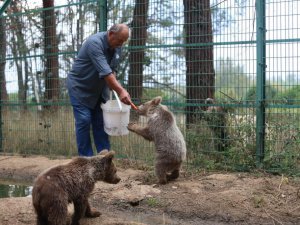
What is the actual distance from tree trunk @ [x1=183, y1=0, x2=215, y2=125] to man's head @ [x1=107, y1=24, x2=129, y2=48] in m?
2.22

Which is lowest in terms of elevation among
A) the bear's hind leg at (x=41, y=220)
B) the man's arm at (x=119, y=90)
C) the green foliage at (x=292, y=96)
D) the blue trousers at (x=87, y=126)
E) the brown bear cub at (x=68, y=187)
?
the bear's hind leg at (x=41, y=220)

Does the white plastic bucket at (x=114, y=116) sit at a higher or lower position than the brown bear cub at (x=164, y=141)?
higher

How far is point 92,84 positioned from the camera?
778 centimetres

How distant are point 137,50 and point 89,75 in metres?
2.48

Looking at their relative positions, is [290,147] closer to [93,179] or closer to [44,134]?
[93,179]

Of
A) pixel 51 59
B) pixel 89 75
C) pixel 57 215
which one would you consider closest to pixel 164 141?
pixel 89 75

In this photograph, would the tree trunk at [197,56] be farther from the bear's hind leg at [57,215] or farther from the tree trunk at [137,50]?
the bear's hind leg at [57,215]

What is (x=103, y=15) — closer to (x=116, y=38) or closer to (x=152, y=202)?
(x=116, y=38)

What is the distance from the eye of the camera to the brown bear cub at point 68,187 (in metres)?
5.16

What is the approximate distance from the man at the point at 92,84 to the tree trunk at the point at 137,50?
203cm

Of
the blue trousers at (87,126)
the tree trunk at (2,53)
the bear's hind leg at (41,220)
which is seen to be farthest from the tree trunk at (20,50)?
the bear's hind leg at (41,220)

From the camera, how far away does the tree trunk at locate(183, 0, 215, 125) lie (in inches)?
365

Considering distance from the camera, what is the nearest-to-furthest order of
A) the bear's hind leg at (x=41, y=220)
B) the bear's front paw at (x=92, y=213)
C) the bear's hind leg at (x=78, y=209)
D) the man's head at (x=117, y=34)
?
the bear's hind leg at (x=41, y=220) → the bear's hind leg at (x=78, y=209) → the bear's front paw at (x=92, y=213) → the man's head at (x=117, y=34)

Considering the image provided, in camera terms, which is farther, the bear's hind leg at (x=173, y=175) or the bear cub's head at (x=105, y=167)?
the bear's hind leg at (x=173, y=175)
